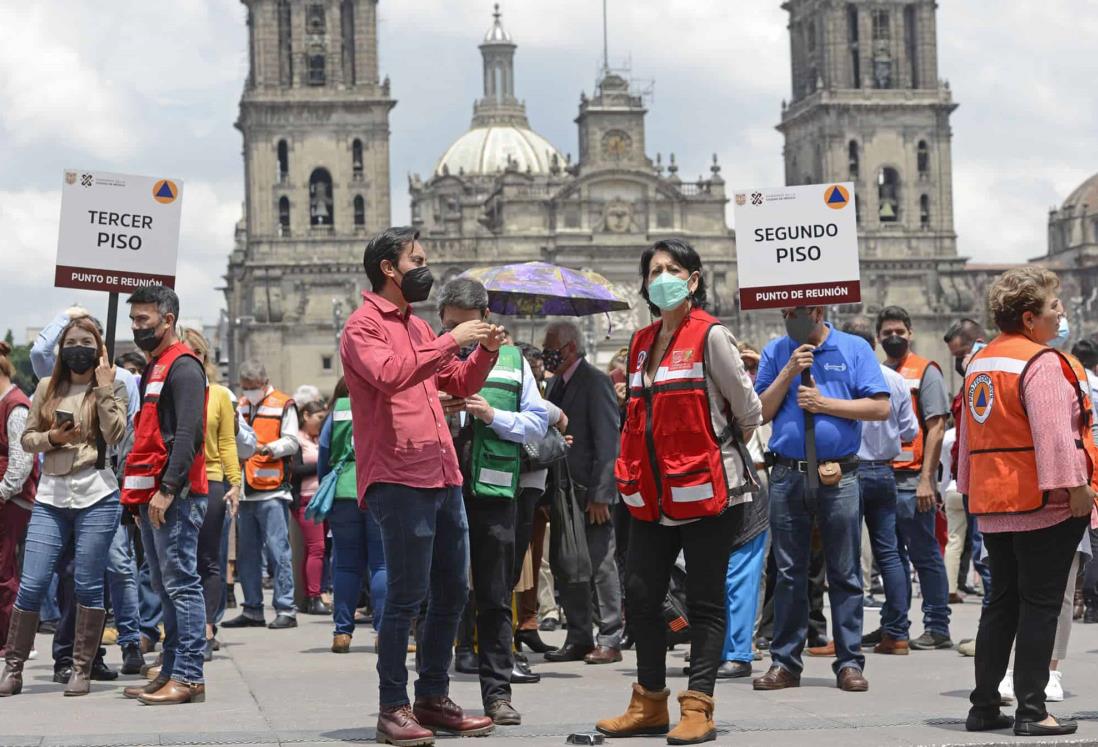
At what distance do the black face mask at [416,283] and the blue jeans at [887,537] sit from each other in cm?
342

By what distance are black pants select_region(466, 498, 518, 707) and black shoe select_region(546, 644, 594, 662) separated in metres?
2.25

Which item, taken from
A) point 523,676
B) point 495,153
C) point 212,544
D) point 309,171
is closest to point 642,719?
point 523,676

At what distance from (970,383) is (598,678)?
9.79 feet

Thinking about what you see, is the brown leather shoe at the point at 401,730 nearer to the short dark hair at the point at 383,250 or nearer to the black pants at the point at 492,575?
the black pants at the point at 492,575

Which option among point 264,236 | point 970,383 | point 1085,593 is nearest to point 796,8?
point 264,236

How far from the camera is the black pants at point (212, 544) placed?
10.2 metres

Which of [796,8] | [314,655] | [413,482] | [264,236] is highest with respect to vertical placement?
[796,8]

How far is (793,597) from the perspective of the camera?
912 centimetres

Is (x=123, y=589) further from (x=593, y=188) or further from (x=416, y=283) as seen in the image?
(x=593, y=188)

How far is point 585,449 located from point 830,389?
192cm

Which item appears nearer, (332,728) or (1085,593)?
(332,728)

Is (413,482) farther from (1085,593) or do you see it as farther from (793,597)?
(1085,593)

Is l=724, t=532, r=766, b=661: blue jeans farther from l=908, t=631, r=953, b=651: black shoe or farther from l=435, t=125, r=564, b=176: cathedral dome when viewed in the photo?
l=435, t=125, r=564, b=176: cathedral dome

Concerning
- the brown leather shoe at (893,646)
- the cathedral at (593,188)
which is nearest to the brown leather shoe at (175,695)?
the brown leather shoe at (893,646)
